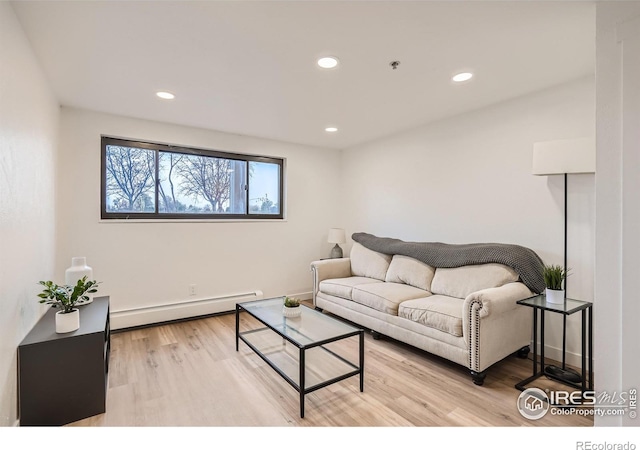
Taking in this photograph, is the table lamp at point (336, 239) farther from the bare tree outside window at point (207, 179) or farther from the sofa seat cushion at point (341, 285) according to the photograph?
the bare tree outside window at point (207, 179)

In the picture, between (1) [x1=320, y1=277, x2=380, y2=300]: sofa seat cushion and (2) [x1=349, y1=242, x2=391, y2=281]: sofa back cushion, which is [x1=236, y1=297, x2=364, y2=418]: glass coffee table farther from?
(2) [x1=349, y1=242, x2=391, y2=281]: sofa back cushion

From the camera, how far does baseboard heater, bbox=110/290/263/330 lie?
3.31 metres

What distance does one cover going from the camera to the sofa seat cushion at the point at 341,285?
3449mm

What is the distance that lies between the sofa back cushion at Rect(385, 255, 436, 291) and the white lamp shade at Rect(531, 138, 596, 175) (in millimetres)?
1324

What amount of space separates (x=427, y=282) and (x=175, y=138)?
321 centimetres

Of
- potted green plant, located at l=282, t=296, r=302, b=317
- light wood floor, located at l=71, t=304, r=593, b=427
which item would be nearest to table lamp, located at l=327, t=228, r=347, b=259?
light wood floor, located at l=71, t=304, r=593, b=427

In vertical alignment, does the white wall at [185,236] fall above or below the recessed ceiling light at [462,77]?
below

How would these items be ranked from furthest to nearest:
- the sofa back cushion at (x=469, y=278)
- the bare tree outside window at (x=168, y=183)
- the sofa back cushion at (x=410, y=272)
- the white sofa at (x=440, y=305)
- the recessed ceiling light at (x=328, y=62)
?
1. the bare tree outside window at (x=168, y=183)
2. the sofa back cushion at (x=410, y=272)
3. the sofa back cushion at (x=469, y=278)
4. the white sofa at (x=440, y=305)
5. the recessed ceiling light at (x=328, y=62)

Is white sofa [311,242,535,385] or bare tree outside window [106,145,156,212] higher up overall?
bare tree outside window [106,145,156,212]

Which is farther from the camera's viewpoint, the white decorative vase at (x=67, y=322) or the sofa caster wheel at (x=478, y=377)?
the sofa caster wheel at (x=478, y=377)

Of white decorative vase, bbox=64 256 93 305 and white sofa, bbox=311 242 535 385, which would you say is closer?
white sofa, bbox=311 242 535 385

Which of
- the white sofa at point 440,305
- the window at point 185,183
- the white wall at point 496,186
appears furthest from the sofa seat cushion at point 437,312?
the window at point 185,183

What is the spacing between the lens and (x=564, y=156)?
7.85 ft

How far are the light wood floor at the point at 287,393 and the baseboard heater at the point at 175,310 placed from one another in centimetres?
40
